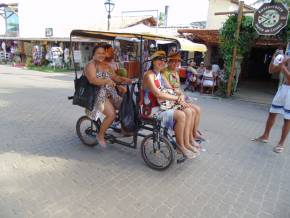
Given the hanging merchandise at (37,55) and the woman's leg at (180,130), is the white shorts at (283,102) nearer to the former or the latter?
the woman's leg at (180,130)

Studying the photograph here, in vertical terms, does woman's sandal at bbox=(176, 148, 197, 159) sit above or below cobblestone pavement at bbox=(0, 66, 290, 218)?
above

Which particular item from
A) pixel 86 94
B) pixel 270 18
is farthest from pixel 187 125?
pixel 270 18

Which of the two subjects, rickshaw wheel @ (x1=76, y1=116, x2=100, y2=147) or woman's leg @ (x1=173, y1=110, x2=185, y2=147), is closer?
woman's leg @ (x1=173, y1=110, x2=185, y2=147)

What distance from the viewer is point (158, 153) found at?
3.94 m

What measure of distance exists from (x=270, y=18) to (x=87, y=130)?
23.1ft

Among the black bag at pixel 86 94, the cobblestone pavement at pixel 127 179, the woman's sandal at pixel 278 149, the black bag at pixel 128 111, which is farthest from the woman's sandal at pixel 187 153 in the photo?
the woman's sandal at pixel 278 149

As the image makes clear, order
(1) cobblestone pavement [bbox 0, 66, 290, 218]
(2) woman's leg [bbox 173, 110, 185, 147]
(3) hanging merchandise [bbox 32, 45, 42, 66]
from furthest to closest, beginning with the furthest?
(3) hanging merchandise [bbox 32, 45, 42, 66], (2) woman's leg [bbox 173, 110, 185, 147], (1) cobblestone pavement [bbox 0, 66, 290, 218]


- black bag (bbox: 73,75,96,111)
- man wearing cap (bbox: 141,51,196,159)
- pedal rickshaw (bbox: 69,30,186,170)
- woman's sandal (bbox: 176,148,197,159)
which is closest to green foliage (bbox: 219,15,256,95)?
pedal rickshaw (bbox: 69,30,186,170)

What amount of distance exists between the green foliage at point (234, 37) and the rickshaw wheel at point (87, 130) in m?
6.90

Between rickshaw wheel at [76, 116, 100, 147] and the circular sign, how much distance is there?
22.3ft

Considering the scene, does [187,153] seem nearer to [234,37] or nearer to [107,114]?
[107,114]

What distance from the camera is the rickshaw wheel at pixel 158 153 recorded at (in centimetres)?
376

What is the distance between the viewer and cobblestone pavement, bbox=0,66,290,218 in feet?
9.84

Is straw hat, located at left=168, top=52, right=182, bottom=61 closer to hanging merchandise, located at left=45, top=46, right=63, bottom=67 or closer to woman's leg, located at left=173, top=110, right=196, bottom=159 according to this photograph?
woman's leg, located at left=173, top=110, right=196, bottom=159
